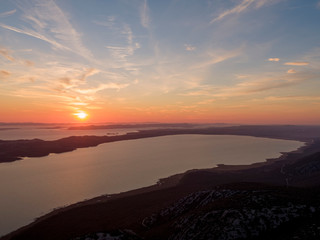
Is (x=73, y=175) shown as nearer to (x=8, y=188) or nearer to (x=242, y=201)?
(x=8, y=188)

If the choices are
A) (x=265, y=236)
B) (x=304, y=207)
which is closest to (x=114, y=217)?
(x=265, y=236)

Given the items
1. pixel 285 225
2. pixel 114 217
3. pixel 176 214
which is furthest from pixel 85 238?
pixel 285 225

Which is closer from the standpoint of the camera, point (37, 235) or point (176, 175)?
point (37, 235)

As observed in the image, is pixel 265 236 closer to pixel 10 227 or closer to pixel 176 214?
pixel 176 214

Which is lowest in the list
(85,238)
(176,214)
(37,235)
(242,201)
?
(37,235)

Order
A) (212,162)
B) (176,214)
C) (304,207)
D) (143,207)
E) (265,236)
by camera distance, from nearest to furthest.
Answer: (265,236) → (304,207) → (176,214) → (143,207) → (212,162)

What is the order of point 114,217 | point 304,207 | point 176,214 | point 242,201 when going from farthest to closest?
point 114,217
point 176,214
point 242,201
point 304,207

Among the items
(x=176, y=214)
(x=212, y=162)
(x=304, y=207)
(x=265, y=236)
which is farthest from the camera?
(x=212, y=162)

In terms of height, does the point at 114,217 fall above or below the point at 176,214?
below

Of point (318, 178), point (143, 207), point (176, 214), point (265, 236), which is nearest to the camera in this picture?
point (265, 236)
